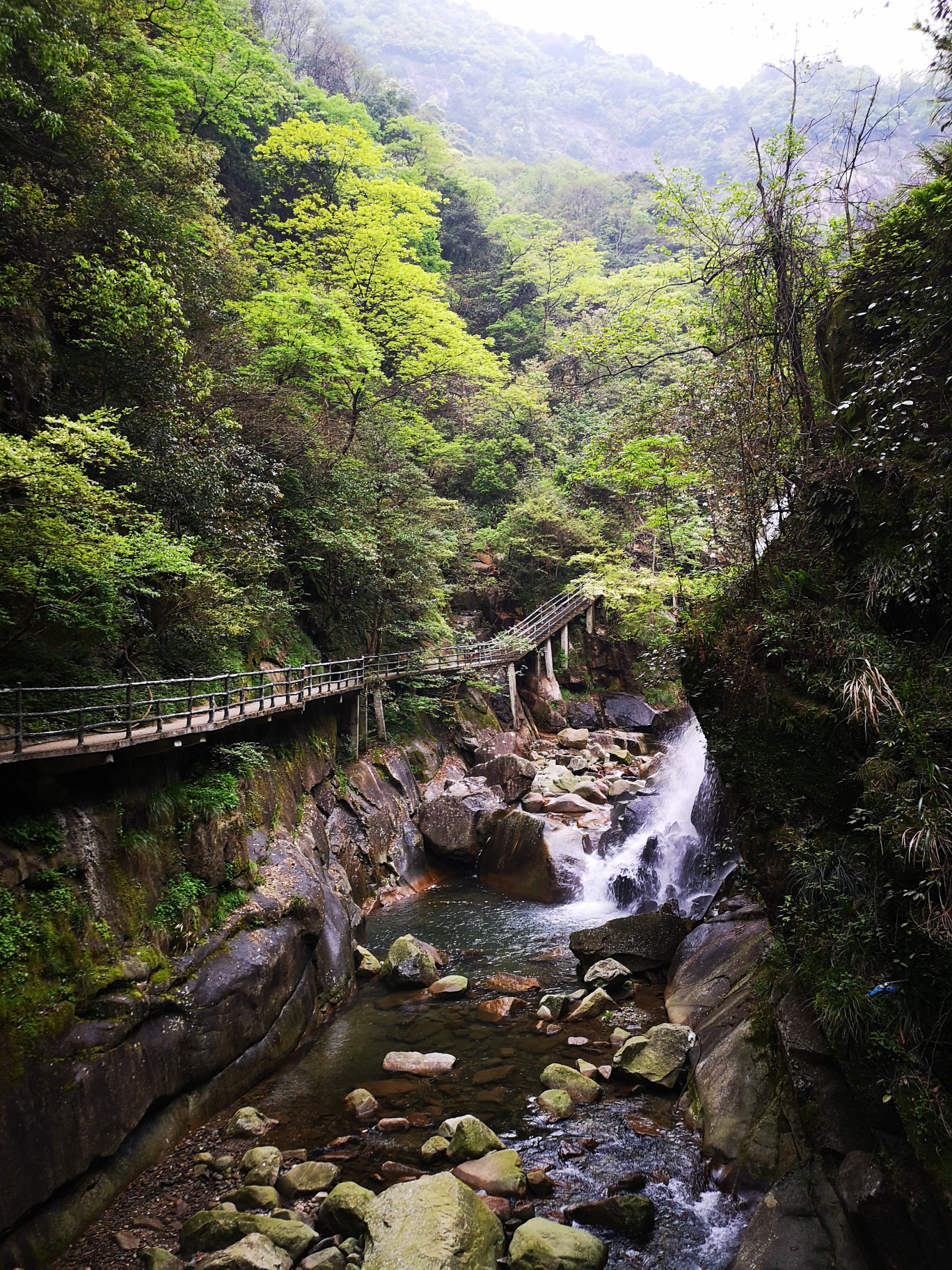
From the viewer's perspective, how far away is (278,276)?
17266 mm

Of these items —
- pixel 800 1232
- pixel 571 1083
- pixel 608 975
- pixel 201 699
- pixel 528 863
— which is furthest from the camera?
pixel 528 863

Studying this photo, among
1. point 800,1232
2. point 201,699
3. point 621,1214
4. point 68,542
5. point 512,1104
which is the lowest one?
point 512,1104

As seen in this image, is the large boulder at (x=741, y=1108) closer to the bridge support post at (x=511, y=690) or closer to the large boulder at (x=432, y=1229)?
the large boulder at (x=432, y=1229)

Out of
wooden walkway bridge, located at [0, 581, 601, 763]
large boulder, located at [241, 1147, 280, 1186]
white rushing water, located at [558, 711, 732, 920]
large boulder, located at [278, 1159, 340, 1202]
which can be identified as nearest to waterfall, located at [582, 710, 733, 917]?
white rushing water, located at [558, 711, 732, 920]

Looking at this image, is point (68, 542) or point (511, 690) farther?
point (511, 690)

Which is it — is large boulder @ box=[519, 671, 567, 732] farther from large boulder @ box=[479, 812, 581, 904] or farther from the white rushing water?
large boulder @ box=[479, 812, 581, 904]

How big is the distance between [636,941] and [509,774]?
8474mm

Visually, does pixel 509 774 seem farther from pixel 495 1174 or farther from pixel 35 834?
pixel 35 834

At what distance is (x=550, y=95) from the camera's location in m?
88.4

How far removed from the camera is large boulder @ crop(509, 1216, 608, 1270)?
5.21m

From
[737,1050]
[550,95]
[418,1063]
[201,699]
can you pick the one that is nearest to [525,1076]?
[418,1063]

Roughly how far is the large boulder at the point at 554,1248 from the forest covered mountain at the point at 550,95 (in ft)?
266

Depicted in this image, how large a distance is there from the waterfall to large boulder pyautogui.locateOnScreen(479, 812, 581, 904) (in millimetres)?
513

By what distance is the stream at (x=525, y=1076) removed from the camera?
6.10m
